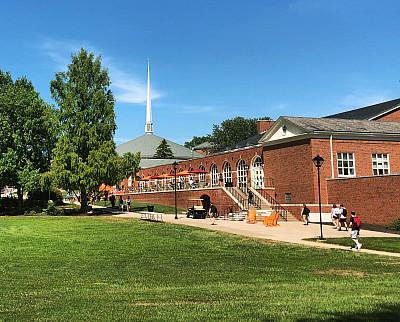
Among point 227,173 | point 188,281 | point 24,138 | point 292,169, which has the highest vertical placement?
point 24,138

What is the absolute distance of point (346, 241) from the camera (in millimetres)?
22594

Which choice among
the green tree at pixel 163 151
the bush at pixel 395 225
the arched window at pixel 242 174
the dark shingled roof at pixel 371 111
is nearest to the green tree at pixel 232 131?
the green tree at pixel 163 151

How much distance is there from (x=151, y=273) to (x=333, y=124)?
Answer: 28004 mm

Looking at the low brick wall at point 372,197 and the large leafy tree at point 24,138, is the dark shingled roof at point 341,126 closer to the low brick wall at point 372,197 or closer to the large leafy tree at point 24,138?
the low brick wall at point 372,197

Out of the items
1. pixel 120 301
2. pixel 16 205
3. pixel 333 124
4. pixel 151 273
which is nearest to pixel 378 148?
pixel 333 124

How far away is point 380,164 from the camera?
37.7 meters

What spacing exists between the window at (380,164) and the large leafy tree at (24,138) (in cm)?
2769

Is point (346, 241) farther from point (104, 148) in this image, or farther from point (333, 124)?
point (104, 148)

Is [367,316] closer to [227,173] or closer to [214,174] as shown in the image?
[227,173]

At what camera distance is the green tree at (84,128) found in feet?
134

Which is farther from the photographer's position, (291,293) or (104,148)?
(104,148)

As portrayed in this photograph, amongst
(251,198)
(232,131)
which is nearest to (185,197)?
(251,198)

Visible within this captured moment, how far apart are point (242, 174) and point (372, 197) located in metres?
17.7

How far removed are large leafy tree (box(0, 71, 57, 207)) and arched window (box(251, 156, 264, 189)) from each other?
18643mm
